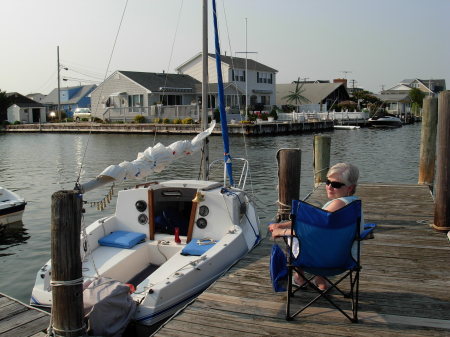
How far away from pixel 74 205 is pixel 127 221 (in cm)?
403

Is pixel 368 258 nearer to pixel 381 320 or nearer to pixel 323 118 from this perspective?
pixel 381 320

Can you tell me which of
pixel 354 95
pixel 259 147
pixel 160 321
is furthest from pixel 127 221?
pixel 354 95

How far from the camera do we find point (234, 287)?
5848 millimetres

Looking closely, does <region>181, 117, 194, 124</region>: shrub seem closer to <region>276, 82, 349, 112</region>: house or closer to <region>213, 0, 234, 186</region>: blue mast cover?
<region>276, 82, 349, 112</region>: house

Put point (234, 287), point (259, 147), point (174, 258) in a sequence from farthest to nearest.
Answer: point (259, 147)
point (174, 258)
point (234, 287)

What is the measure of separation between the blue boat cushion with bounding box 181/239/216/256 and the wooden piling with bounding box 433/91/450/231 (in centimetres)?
366

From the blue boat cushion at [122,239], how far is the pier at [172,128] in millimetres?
32140

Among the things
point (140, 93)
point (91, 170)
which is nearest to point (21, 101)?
point (140, 93)

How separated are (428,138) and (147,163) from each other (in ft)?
25.8

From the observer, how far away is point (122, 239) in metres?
8.19

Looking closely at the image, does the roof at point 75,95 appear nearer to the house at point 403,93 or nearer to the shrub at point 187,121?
the shrub at point 187,121

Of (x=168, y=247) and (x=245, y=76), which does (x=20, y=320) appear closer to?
(x=168, y=247)

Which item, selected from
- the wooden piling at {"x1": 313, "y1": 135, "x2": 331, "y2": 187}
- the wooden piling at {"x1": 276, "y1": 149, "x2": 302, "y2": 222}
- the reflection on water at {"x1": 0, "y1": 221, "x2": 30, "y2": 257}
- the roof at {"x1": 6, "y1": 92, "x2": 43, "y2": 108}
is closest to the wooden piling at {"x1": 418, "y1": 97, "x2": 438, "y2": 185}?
the wooden piling at {"x1": 313, "y1": 135, "x2": 331, "y2": 187}

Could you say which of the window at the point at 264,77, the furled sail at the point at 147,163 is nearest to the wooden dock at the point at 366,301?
the furled sail at the point at 147,163
